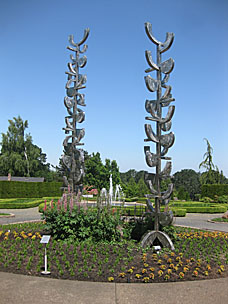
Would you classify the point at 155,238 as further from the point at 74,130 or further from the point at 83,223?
the point at 74,130

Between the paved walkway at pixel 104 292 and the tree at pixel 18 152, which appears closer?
the paved walkway at pixel 104 292

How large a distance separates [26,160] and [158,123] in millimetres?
34641

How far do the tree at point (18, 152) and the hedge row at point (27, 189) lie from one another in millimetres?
13903

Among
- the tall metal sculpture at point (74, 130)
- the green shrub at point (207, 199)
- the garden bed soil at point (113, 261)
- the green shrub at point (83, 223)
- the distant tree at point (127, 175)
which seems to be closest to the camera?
the garden bed soil at point (113, 261)

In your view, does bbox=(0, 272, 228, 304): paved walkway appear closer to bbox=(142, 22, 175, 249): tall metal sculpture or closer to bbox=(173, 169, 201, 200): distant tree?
bbox=(142, 22, 175, 249): tall metal sculpture

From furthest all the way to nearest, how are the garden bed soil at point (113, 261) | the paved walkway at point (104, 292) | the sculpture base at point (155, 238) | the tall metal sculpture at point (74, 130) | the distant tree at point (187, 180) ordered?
the distant tree at point (187, 180) < the tall metal sculpture at point (74, 130) < the sculpture base at point (155, 238) < the garden bed soil at point (113, 261) < the paved walkway at point (104, 292)

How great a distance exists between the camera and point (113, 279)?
4.14 m

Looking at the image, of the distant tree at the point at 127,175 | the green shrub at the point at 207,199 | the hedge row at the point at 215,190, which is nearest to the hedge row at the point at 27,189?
the green shrub at the point at 207,199

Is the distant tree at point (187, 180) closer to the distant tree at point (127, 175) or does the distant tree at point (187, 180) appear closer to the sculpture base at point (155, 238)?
the distant tree at point (127, 175)

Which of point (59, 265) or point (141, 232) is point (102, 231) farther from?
point (59, 265)

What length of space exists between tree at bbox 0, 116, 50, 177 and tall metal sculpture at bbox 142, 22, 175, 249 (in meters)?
33.8

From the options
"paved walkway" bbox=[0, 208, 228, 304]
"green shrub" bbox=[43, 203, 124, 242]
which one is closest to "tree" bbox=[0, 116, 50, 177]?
"green shrub" bbox=[43, 203, 124, 242]

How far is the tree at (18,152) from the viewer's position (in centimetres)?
3775

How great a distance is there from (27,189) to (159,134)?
19053 millimetres
